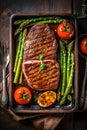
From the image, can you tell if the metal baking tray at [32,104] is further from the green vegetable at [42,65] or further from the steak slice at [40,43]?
the green vegetable at [42,65]

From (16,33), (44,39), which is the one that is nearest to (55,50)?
(44,39)

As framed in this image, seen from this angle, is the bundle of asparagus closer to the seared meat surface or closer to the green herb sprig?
the seared meat surface

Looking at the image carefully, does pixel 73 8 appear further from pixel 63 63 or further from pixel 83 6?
pixel 63 63

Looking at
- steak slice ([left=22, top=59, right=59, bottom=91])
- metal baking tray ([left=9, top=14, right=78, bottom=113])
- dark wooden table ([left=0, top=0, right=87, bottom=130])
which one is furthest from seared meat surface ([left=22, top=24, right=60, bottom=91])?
dark wooden table ([left=0, top=0, right=87, bottom=130])

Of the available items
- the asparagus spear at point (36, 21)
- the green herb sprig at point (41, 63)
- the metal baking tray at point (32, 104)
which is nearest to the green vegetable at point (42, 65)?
the green herb sprig at point (41, 63)

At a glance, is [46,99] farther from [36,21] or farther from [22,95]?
[36,21]

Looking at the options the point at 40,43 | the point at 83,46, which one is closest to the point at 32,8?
the point at 40,43
